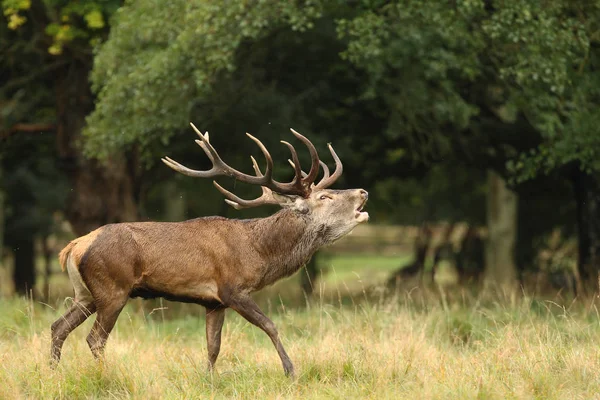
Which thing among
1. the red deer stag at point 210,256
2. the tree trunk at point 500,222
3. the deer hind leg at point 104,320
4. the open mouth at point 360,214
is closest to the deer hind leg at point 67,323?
the red deer stag at point 210,256

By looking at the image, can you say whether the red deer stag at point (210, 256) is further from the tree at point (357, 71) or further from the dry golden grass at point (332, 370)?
the tree at point (357, 71)

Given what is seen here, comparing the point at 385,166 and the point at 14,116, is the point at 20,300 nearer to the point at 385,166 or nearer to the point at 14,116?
the point at 14,116

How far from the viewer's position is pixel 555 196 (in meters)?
18.0

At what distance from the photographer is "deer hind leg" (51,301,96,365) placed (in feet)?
26.4

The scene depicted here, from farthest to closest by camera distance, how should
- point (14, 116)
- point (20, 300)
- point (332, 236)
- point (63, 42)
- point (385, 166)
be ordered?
point (385, 166)
point (14, 116)
point (63, 42)
point (20, 300)
point (332, 236)

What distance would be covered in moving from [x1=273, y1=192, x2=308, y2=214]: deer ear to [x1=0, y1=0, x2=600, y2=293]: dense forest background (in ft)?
8.97

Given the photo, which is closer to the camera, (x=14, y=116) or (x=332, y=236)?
(x=332, y=236)

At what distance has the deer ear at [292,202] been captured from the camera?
8680 millimetres

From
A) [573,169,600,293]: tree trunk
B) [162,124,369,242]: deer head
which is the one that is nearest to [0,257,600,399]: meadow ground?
[162,124,369,242]: deer head

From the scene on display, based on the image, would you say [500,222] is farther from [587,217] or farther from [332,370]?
A: [332,370]

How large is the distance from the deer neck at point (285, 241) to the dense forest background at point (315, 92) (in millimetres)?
2672

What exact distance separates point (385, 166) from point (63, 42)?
5722 mm

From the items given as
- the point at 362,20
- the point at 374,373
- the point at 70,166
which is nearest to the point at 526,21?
the point at 362,20

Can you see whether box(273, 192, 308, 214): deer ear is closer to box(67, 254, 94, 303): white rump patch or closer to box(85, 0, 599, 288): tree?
box(67, 254, 94, 303): white rump patch
